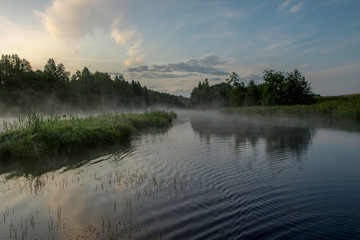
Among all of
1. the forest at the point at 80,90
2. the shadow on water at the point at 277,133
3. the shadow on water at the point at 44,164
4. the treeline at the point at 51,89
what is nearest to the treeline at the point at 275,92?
the forest at the point at 80,90

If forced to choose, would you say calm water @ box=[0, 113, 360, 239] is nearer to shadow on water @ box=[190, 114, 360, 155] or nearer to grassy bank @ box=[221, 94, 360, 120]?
shadow on water @ box=[190, 114, 360, 155]

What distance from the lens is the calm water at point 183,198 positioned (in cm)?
405

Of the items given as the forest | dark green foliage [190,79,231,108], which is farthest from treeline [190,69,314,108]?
dark green foliage [190,79,231,108]

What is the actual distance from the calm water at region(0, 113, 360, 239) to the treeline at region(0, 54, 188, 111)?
3839 cm

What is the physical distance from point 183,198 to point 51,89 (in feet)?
188

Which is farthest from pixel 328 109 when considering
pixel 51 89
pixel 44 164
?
pixel 51 89

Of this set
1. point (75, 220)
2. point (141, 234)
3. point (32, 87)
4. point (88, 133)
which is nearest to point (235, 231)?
point (141, 234)

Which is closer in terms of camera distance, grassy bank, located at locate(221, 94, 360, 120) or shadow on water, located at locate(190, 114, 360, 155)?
shadow on water, located at locate(190, 114, 360, 155)

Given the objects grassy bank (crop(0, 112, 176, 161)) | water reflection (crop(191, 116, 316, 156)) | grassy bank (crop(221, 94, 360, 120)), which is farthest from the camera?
grassy bank (crop(221, 94, 360, 120))

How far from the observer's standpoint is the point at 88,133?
11992mm

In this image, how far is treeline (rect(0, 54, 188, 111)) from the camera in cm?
4566

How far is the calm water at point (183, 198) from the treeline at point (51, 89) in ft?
126

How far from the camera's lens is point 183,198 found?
5492 millimetres

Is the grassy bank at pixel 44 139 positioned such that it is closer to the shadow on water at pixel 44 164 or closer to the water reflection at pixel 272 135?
the shadow on water at pixel 44 164
